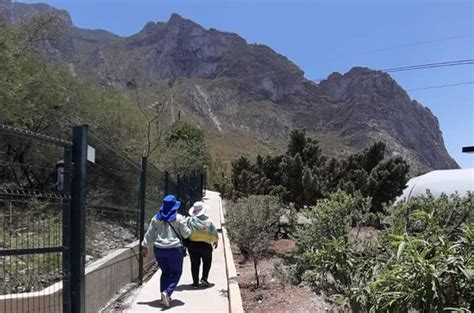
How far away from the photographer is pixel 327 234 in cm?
720

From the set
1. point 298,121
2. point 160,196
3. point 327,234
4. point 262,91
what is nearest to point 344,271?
point 327,234

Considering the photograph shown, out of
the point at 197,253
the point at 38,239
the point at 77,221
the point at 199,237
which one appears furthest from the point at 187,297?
the point at 77,221

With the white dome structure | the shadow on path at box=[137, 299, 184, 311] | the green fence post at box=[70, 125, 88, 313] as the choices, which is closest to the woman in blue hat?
the shadow on path at box=[137, 299, 184, 311]

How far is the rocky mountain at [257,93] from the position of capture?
130 meters

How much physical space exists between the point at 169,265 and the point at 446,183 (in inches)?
831

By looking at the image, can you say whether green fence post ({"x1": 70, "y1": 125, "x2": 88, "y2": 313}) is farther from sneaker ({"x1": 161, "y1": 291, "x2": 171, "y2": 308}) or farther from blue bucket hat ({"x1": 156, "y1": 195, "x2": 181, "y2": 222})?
blue bucket hat ({"x1": 156, "y1": 195, "x2": 181, "y2": 222})

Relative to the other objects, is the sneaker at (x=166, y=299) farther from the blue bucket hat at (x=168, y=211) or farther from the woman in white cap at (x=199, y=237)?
the woman in white cap at (x=199, y=237)

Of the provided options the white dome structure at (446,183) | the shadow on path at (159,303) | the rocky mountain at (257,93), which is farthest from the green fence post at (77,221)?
the rocky mountain at (257,93)

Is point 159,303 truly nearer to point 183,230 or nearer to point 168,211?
point 183,230

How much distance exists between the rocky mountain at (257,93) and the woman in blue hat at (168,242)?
93.2m

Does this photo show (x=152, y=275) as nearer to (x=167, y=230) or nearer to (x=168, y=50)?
(x=167, y=230)

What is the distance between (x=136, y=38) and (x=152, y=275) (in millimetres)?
184004

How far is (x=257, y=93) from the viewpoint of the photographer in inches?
6142

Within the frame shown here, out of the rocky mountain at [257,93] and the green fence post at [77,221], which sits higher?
the rocky mountain at [257,93]
